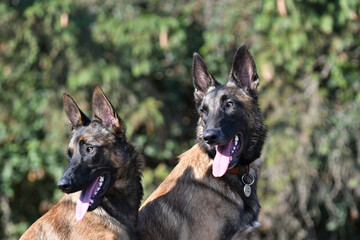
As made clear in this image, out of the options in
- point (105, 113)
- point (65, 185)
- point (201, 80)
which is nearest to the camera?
point (65, 185)

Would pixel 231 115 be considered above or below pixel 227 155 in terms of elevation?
above

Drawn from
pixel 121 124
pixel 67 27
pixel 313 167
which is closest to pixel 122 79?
pixel 67 27

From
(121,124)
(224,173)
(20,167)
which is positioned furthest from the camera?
(20,167)

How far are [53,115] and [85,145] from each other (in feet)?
20.0

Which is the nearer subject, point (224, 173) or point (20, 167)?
point (224, 173)

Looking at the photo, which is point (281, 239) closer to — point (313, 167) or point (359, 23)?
point (313, 167)

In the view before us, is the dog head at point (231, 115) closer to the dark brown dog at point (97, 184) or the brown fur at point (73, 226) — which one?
the dark brown dog at point (97, 184)

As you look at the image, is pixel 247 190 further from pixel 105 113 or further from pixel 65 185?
pixel 65 185

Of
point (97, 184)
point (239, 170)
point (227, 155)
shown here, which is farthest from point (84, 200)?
point (239, 170)

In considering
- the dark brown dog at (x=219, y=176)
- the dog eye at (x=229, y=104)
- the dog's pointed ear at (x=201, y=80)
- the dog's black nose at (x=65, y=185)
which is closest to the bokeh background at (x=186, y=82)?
the dog's pointed ear at (x=201, y=80)

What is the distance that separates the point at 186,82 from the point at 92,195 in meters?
6.94

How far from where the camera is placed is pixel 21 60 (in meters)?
11.1

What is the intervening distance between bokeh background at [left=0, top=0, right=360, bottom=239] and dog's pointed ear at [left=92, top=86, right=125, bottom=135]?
4.37 m

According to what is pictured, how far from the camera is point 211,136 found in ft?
14.1
